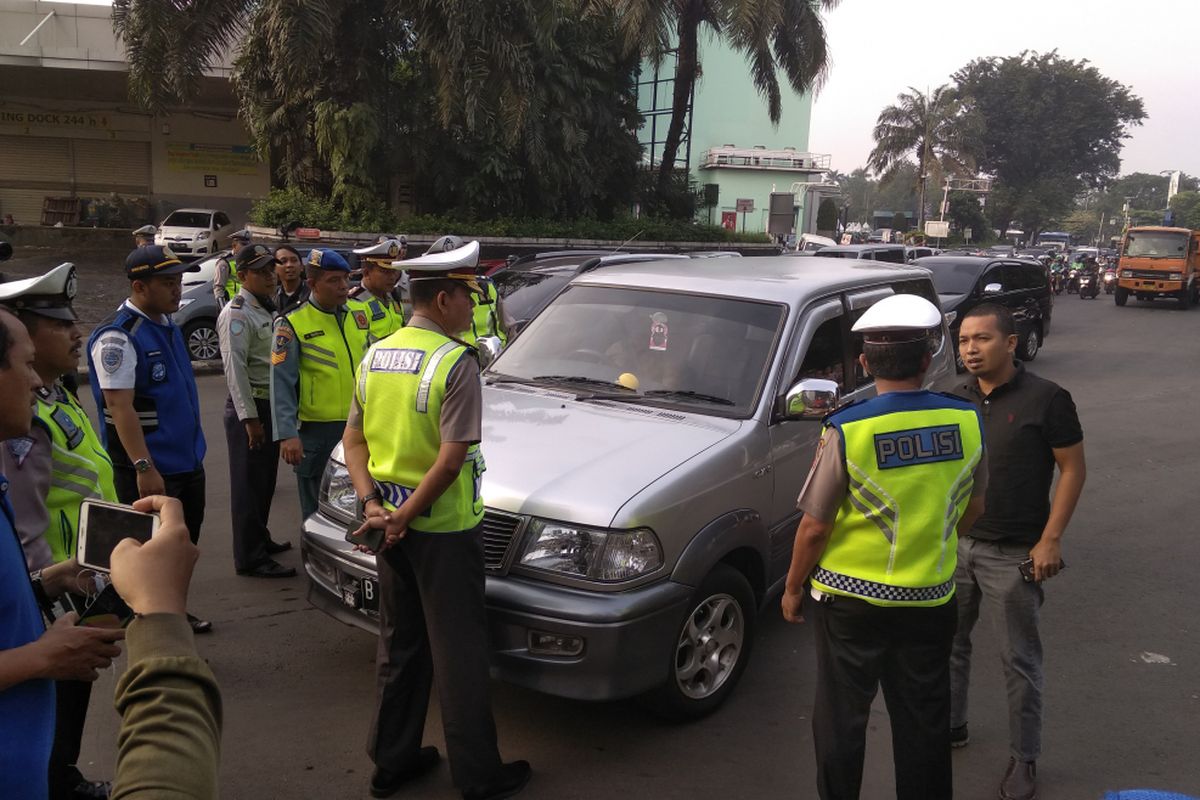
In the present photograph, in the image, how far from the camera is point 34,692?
155cm

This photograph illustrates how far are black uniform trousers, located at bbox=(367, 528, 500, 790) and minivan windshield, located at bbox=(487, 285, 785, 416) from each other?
1489 millimetres

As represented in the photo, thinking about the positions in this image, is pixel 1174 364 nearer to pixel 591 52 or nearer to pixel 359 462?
pixel 591 52

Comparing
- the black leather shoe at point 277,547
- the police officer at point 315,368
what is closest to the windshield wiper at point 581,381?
the police officer at point 315,368

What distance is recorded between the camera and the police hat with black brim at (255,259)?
5.45 metres

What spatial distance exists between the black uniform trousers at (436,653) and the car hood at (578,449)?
0.41 metres

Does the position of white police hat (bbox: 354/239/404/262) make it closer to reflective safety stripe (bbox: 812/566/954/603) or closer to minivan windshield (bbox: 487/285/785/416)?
minivan windshield (bbox: 487/285/785/416)

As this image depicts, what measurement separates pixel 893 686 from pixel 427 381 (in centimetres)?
176

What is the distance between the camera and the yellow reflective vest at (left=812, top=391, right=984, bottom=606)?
110 inches

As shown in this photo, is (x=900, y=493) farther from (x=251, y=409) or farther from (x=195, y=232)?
(x=195, y=232)

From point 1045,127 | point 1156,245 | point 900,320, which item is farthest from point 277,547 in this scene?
point 1045,127

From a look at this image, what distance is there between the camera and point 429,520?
3184 mm

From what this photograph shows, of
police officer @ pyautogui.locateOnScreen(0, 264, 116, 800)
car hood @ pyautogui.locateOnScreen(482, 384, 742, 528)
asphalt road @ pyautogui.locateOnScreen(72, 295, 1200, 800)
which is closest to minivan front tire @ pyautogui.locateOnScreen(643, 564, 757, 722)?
asphalt road @ pyautogui.locateOnScreen(72, 295, 1200, 800)

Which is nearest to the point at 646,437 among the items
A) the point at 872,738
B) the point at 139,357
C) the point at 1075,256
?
the point at 872,738

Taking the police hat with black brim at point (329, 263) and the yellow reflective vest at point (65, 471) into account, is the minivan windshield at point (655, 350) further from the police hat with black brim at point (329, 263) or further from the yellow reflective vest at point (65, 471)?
the yellow reflective vest at point (65, 471)
